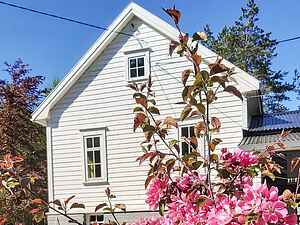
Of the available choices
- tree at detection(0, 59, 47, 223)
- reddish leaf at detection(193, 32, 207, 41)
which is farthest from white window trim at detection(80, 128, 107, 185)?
reddish leaf at detection(193, 32, 207, 41)

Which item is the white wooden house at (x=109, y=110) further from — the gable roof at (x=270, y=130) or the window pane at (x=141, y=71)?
the gable roof at (x=270, y=130)

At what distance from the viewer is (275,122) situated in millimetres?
13164

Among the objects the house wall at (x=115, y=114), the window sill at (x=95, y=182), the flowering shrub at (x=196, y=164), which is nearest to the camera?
the flowering shrub at (x=196, y=164)

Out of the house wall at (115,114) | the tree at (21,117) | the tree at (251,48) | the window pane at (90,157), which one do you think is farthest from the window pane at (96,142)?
the tree at (251,48)

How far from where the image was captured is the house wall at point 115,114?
1270 centimetres

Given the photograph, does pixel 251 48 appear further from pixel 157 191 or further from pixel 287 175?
pixel 157 191

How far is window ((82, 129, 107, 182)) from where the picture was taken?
13508 mm

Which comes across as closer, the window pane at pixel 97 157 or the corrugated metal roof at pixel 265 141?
the corrugated metal roof at pixel 265 141

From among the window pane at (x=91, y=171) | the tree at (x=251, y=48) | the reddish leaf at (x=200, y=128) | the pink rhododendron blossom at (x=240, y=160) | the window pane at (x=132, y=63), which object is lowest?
the window pane at (x=91, y=171)

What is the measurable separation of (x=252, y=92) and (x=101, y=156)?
474 cm

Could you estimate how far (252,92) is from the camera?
11.7 metres

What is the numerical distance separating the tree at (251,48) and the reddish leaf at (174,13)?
32246 mm

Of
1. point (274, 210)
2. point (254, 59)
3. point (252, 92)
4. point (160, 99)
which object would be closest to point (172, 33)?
point (160, 99)

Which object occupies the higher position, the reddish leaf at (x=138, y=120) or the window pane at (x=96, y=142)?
Result: the window pane at (x=96, y=142)
